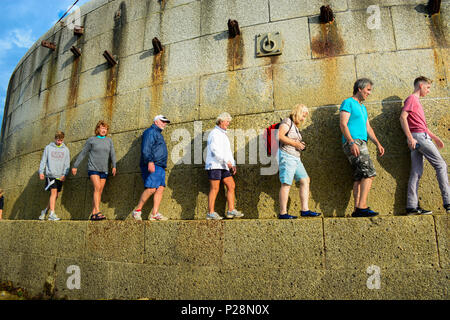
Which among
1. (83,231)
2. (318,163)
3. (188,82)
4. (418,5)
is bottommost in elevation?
(83,231)

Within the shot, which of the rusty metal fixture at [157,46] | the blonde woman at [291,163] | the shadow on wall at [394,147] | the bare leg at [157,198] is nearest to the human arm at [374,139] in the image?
the shadow on wall at [394,147]

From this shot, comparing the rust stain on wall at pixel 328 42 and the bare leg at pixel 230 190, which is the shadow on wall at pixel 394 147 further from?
the bare leg at pixel 230 190

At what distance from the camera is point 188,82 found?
509 centimetres

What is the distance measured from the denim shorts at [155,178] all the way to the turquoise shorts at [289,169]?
1851 mm

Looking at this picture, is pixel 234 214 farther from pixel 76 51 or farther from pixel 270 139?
pixel 76 51

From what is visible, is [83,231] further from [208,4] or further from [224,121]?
[208,4]

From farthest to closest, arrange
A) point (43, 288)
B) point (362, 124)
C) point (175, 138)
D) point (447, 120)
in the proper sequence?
point (175, 138)
point (43, 288)
point (447, 120)
point (362, 124)

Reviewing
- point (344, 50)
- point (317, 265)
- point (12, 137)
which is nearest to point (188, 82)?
point (344, 50)

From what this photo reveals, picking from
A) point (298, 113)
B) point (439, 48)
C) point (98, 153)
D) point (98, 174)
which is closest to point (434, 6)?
A: point (439, 48)

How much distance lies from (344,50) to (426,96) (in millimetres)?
1384

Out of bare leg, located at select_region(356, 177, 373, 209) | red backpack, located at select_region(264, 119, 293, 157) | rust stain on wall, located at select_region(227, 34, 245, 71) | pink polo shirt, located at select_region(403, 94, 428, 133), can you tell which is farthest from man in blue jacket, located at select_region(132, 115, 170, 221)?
pink polo shirt, located at select_region(403, 94, 428, 133)

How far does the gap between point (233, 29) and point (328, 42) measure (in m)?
1.61

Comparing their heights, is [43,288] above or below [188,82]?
below

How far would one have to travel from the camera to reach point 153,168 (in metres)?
4.24
